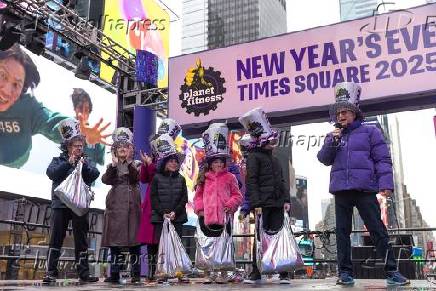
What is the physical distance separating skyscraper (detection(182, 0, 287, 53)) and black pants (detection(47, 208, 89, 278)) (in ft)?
65.5

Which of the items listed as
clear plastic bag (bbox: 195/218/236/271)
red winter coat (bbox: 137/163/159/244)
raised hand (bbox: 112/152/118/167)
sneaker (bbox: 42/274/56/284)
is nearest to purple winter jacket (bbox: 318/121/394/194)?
clear plastic bag (bbox: 195/218/236/271)

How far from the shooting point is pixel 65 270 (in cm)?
806

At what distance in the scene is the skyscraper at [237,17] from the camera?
27.8m

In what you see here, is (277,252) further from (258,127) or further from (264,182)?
(258,127)

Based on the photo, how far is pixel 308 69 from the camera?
6711 mm

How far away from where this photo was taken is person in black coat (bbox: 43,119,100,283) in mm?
4715

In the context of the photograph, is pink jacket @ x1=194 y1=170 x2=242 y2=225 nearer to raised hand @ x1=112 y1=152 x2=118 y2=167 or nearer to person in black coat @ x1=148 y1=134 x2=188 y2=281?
person in black coat @ x1=148 y1=134 x2=188 y2=281

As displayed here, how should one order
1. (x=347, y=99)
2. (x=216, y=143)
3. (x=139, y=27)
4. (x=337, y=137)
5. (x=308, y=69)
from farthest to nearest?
(x=139, y=27) < (x=308, y=69) < (x=216, y=143) < (x=347, y=99) < (x=337, y=137)

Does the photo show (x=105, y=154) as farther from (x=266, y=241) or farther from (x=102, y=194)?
(x=266, y=241)

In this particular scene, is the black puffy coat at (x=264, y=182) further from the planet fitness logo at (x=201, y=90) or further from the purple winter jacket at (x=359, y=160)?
the planet fitness logo at (x=201, y=90)

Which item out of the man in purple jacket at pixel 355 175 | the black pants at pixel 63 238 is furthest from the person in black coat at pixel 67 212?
the man in purple jacket at pixel 355 175

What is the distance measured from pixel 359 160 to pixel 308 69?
3.05 m

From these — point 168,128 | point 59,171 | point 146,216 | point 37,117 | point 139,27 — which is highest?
point 139,27

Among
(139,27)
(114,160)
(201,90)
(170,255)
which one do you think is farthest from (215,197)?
(139,27)
